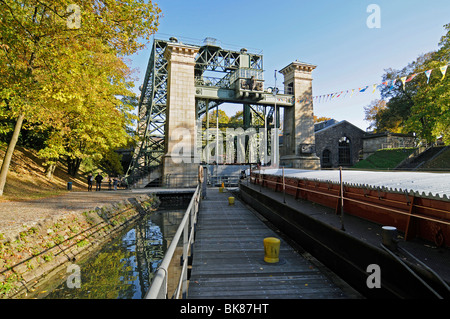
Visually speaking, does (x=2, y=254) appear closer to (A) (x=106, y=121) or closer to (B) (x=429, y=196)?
(B) (x=429, y=196)

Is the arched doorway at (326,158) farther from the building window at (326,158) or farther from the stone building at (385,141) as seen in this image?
the stone building at (385,141)

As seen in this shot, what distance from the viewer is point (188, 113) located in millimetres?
23781

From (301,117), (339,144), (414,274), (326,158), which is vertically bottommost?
(414,274)

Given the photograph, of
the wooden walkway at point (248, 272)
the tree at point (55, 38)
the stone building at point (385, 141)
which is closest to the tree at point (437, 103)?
the stone building at point (385, 141)

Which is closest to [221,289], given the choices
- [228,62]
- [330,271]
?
[330,271]

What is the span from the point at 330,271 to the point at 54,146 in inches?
713

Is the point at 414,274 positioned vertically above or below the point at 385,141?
below

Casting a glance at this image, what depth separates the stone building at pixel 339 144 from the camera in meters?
38.3

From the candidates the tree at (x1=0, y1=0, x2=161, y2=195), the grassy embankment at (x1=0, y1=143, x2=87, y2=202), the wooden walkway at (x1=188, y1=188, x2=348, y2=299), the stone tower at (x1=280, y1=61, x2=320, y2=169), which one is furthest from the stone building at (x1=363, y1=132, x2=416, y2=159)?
the grassy embankment at (x1=0, y1=143, x2=87, y2=202)

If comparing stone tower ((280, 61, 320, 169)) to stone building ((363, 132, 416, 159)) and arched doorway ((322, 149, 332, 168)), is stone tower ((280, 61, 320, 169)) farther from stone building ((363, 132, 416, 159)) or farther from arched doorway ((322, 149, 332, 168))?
stone building ((363, 132, 416, 159))

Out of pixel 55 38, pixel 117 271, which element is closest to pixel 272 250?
pixel 117 271

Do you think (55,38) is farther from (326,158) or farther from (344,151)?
(344,151)

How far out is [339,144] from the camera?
3938cm

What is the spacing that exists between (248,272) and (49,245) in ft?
22.4
